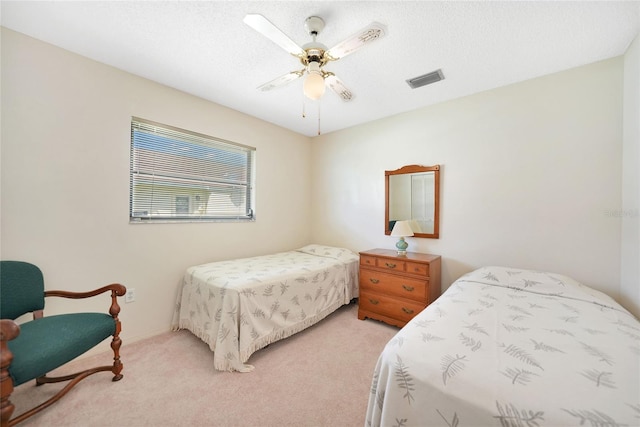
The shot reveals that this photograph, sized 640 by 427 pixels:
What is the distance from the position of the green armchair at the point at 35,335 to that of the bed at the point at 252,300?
62 centimetres

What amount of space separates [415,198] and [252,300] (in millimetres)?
2153

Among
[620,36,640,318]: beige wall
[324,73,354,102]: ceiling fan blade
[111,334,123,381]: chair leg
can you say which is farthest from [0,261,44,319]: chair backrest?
[620,36,640,318]: beige wall

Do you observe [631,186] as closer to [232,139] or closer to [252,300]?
[252,300]

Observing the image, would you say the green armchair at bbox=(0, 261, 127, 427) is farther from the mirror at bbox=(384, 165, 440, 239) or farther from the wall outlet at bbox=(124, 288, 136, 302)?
the mirror at bbox=(384, 165, 440, 239)

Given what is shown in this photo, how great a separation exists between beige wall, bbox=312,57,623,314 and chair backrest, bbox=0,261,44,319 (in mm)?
3203

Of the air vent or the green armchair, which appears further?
the air vent

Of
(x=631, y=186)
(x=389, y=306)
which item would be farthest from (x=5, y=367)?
(x=631, y=186)

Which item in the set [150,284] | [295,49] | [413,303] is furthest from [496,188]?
[150,284]

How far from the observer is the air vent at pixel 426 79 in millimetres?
2219

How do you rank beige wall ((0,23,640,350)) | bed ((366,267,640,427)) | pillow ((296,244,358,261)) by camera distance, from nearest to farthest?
bed ((366,267,640,427)) < beige wall ((0,23,640,350)) < pillow ((296,244,358,261))

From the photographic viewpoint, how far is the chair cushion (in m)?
1.23

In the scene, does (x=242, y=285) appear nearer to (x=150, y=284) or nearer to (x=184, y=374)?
(x=184, y=374)

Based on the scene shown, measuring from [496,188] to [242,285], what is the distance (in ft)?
8.52

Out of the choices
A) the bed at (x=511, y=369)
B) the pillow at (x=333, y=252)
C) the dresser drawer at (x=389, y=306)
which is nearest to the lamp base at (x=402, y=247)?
the dresser drawer at (x=389, y=306)
